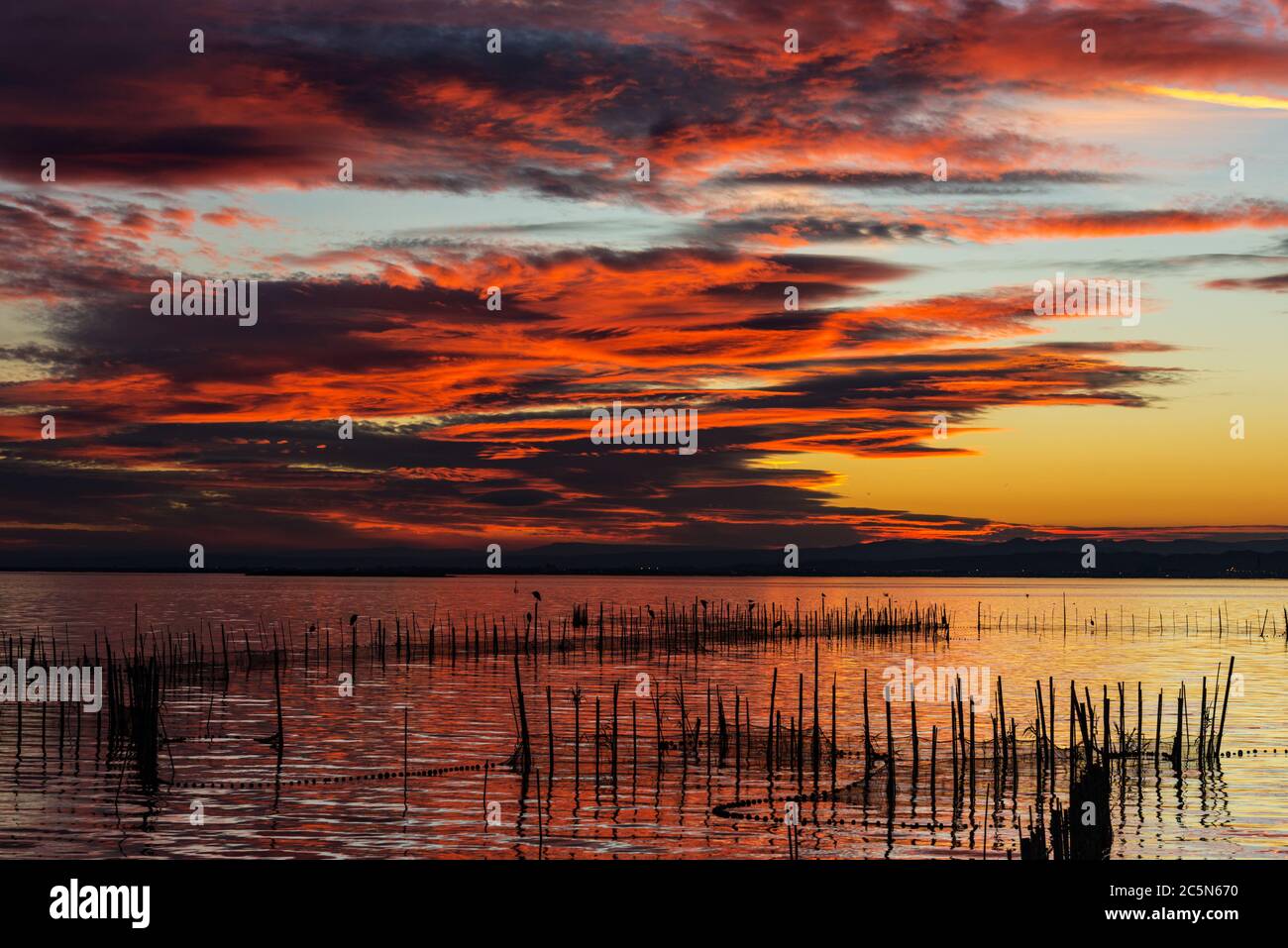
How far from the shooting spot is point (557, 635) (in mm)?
102375

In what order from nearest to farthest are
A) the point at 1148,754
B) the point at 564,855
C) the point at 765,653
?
the point at 564,855 < the point at 1148,754 < the point at 765,653

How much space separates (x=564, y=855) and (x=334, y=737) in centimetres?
2139

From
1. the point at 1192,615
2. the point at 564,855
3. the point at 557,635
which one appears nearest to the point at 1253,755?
the point at 564,855

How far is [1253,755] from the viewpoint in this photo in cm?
4006
